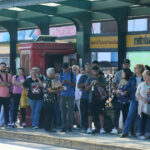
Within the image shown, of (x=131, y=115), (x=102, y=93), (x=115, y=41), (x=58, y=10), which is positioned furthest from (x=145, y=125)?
(x=58, y=10)

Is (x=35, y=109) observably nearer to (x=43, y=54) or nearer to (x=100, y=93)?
(x=43, y=54)

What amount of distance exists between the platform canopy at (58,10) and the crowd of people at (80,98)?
7.41 ft

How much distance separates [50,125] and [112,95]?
1798 millimetres

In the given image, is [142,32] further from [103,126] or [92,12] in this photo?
[103,126]

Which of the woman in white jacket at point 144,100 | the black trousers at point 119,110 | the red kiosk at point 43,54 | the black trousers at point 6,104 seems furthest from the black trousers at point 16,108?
the woman in white jacket at point 144,100

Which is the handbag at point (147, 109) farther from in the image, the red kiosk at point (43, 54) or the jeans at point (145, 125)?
the red kiosk at point (43, 54)

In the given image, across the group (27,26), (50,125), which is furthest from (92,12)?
(50,125)

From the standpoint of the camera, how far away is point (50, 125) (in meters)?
14.5

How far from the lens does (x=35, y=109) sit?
1514 cm

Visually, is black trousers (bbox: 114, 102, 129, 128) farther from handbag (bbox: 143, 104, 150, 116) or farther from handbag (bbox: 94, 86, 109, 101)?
handbag (bbox: 143, 104, 150, 116)

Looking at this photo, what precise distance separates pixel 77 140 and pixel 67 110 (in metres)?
1.76

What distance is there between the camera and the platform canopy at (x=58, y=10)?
16.5m

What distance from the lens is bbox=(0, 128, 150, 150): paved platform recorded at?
12.0 m

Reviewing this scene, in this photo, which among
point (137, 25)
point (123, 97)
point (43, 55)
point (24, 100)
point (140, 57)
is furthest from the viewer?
point (137, 25)
